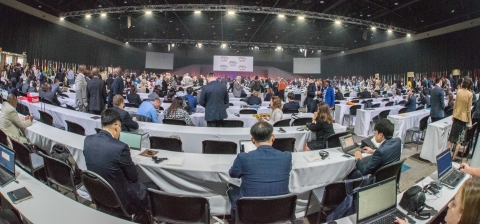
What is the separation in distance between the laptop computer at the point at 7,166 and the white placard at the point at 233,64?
17.8 meters

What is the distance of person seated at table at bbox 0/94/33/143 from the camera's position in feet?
11.9

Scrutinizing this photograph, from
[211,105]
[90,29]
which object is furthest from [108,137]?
[90,29]

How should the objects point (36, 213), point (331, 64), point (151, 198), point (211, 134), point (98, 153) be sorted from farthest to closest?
point (331, 64), point (211, 134), point (98, 153), point (151, 198), point (36, 213)

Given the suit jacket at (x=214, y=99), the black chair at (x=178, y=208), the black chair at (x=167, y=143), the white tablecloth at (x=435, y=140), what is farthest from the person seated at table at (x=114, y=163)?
the white tablecloth at (x=435, y=140)

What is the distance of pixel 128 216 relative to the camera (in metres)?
2.20

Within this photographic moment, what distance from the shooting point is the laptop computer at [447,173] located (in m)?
2.38

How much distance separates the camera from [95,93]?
5.36 meters

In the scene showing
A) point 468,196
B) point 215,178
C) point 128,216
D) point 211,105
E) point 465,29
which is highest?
point 465,29

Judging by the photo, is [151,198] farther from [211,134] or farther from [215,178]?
[211,134]

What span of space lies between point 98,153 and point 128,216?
56 centimetres

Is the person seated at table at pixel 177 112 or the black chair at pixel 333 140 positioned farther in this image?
the person seated at table at pixel 177 112

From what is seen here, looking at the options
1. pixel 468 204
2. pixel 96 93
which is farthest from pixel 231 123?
pixel 468 204

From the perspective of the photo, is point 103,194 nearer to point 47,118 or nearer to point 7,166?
point 7,166

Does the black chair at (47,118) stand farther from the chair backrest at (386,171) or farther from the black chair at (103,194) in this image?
the chair backrest at (386,171)
